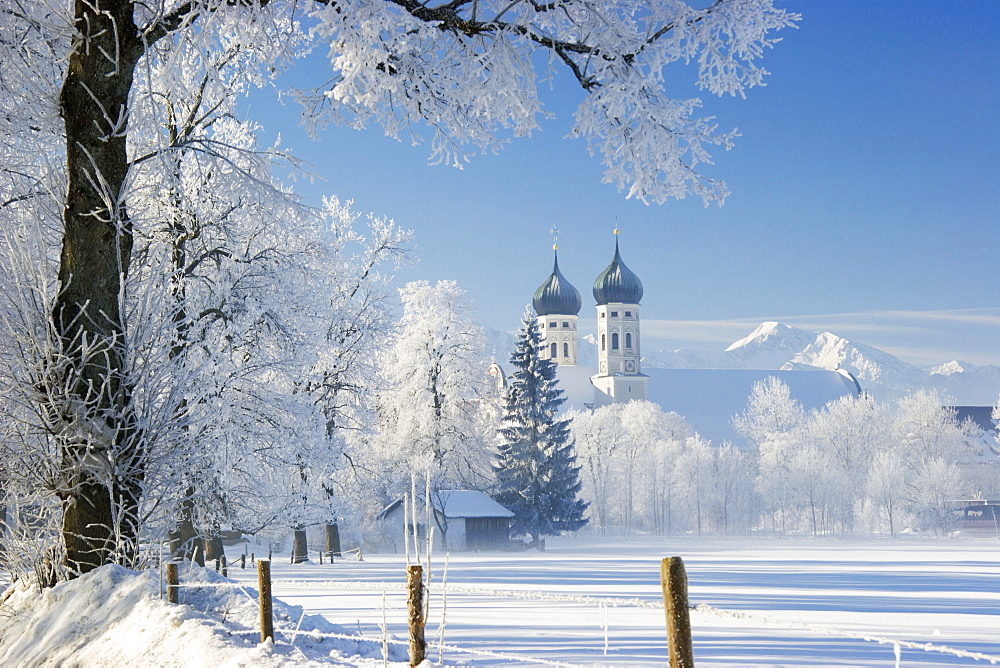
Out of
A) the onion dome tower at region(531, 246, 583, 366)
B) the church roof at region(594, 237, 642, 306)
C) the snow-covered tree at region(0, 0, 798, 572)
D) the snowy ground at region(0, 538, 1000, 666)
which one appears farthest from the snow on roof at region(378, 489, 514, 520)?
the church roof at region(594, 237, 642, 306)

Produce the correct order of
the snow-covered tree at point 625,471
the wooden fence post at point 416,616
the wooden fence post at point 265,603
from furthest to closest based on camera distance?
the snow-covered tree at point 625,471
the wooden fence post at point 265,603
the wooden fence post at point 416,616

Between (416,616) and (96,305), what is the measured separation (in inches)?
155

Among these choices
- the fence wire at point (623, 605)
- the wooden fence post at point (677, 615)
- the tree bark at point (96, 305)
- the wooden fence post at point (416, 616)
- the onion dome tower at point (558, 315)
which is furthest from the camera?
the onion dome tower at point (558, 315)

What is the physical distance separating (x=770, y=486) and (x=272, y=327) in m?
57.3

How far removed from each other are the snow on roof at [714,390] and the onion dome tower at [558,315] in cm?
273

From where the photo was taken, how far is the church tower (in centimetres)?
10000

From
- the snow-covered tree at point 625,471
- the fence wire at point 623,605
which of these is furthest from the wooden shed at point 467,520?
the snow-covered tree at point 625,471

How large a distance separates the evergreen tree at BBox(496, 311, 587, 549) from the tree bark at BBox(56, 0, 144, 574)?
36561mm

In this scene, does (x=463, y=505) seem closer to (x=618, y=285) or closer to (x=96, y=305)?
(x=96, y=305)

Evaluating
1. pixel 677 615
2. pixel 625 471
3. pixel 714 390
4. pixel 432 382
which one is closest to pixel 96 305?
pixel 677 615

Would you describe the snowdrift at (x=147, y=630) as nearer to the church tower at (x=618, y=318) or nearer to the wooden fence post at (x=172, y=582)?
the wooden fence post at (x=172, y=582)

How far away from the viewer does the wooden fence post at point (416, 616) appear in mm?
6766

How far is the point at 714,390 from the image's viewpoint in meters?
94.2

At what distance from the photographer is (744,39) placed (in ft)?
30.1
